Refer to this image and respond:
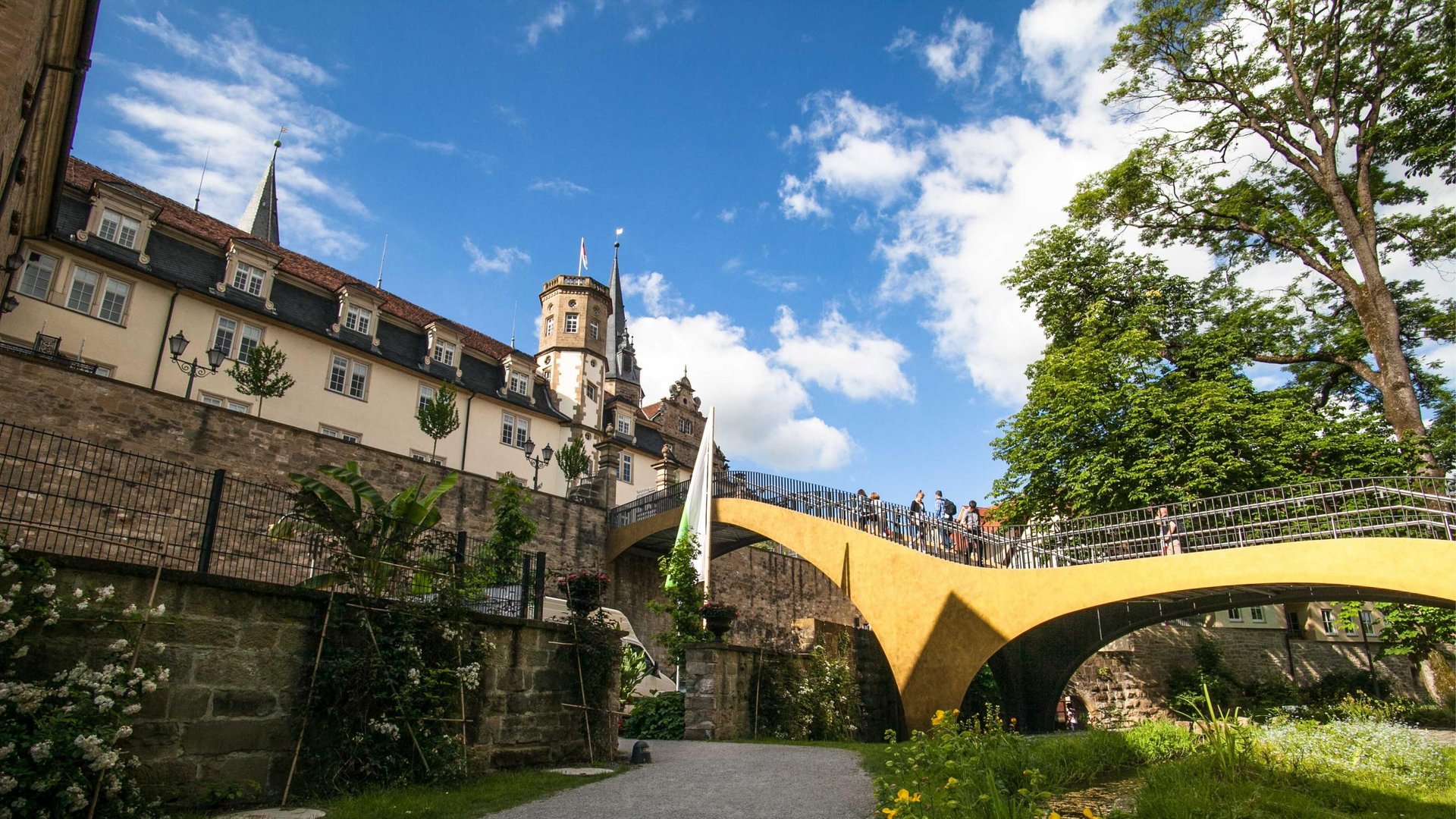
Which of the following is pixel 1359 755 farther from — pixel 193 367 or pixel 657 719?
pixel 193 367

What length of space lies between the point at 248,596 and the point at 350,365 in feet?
77.9

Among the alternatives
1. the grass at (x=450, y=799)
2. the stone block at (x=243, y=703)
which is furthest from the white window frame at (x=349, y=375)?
the stone block at (x=243, y=703)

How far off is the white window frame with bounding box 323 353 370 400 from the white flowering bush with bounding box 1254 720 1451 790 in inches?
1088

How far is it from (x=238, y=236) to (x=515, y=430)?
1227 centimetres

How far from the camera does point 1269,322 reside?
22.2 meters

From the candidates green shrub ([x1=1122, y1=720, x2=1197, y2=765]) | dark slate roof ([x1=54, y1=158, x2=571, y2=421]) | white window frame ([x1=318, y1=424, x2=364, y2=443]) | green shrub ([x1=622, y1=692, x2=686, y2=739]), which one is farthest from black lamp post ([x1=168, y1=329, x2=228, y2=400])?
green shrub ([x1=1122, y1=720, x2=1197, y2=765])

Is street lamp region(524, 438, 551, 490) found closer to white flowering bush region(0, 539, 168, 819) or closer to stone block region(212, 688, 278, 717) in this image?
stone block region(212, 688, 278, 717)

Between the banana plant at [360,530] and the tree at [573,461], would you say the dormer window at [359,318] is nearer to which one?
the tree at [573,461]

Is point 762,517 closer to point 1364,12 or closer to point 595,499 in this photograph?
point 595,499

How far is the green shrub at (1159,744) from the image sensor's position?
32.5ft

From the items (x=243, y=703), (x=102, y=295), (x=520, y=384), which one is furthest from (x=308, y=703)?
Answer: (x=520, y=384)

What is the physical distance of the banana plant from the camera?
27.7 ft

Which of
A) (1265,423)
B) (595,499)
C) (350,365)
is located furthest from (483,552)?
(350,365)

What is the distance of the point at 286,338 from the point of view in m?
27.1
